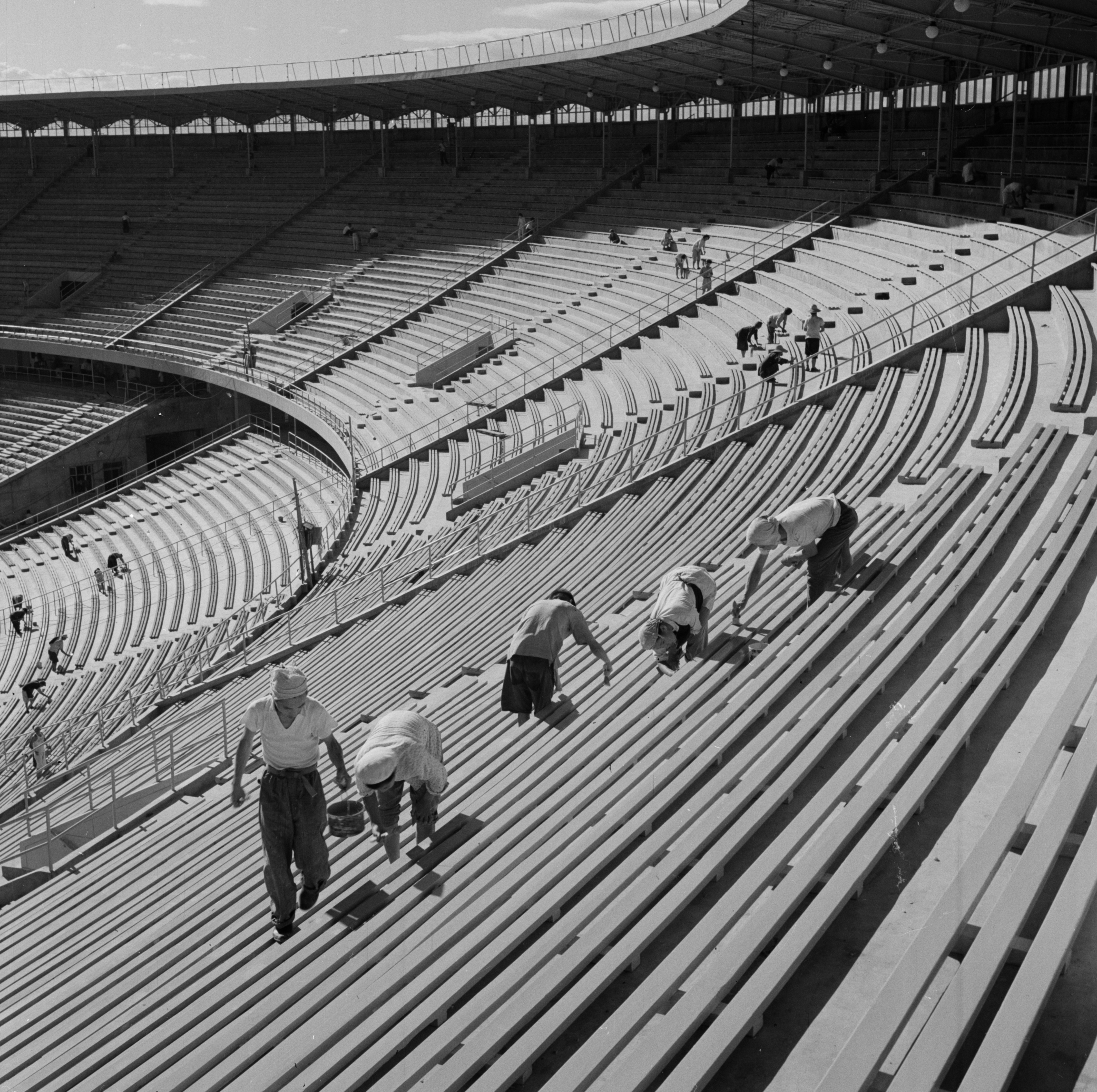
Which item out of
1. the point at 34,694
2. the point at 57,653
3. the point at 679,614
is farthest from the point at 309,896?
the point at 57,653

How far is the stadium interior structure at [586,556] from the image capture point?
4570 millimetres

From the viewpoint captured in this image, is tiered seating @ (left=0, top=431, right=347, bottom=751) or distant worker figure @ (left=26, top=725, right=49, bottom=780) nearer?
distant worker figure @ (left=26, top=725, right=49, bottom=780)

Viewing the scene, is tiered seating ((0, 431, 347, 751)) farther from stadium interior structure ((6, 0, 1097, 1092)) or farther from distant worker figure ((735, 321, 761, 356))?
distant worker figure ((735, 321, 761, 356))

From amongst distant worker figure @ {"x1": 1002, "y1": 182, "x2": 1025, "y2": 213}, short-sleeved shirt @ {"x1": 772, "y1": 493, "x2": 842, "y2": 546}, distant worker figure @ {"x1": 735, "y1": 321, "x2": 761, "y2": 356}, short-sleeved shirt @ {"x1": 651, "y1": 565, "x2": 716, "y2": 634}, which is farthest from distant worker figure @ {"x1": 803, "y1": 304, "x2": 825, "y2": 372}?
short-sleeved shirt @ {"x1": 651, "y1": 565, "x2": 716, "y2": 634}

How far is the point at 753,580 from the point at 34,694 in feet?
45.5

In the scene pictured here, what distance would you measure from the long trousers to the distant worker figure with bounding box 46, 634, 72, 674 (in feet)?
48.3

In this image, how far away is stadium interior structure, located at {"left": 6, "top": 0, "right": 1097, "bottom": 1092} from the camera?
4570mm

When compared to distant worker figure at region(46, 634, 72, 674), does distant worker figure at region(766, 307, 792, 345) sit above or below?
above

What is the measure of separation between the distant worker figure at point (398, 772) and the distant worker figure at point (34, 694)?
13.4 meters

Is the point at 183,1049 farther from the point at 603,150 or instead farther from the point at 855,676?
the point at 603,150

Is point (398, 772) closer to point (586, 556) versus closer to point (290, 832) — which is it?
point (290, 832)

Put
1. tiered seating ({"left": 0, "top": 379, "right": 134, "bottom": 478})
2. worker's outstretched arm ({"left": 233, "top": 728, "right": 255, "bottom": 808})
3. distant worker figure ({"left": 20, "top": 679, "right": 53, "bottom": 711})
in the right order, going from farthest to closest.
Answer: tiered seating ({"left": 0, "top": 379, "right": 134, "bottom": 478}), distant worker figure ({"left": 20, "top": 679, "right": 53, "bottom": 711}), worker's outstretched arm ({"left": 233, "top": 728, "right": 255, "bottom": 808})

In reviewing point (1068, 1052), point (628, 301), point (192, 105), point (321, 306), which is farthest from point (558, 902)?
point (192, 105)

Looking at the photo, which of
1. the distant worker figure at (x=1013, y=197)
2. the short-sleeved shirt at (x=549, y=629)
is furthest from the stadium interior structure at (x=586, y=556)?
the short-sleeved shirt at (x=549, y=629)
